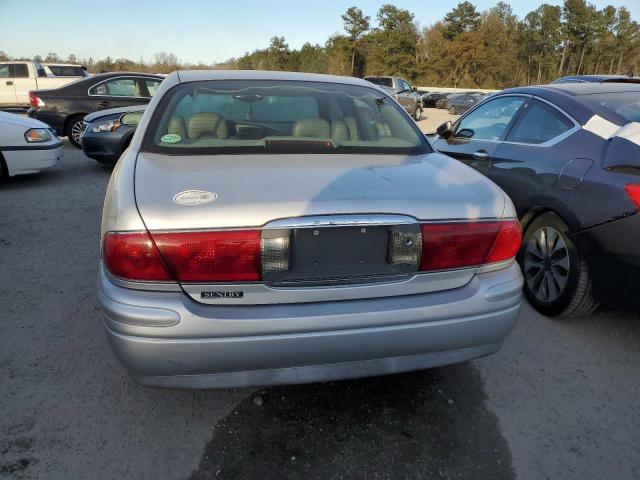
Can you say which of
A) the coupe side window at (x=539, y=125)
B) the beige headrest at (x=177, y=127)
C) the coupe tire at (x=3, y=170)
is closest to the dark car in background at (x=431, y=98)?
the coupe tire at (x=3, y=170)

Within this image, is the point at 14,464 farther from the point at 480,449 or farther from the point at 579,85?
the point at 579,85

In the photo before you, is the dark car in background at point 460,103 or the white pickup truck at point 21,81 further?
the dark car in background at point 460,103

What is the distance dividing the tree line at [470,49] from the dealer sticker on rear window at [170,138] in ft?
185

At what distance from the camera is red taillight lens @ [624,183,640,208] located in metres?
2.65

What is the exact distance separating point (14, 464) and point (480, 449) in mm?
1976

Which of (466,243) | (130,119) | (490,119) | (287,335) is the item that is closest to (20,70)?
(130,119)

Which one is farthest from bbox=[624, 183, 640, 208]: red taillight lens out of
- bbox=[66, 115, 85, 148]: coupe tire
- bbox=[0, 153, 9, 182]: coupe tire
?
bbox=[66, 115, 85, 148]: coupe tire

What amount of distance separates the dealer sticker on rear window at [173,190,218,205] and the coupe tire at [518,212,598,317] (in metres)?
2.37

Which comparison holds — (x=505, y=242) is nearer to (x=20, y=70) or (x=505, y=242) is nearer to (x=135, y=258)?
(x=135, y=258)

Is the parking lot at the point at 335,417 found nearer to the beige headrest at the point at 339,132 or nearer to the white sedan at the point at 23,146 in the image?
the beige headrest at the point at 339,132

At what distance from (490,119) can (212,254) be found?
3.51 m

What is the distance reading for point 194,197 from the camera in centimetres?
188

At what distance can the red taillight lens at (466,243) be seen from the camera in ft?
6.62

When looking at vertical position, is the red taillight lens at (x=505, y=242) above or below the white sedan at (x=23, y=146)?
above
